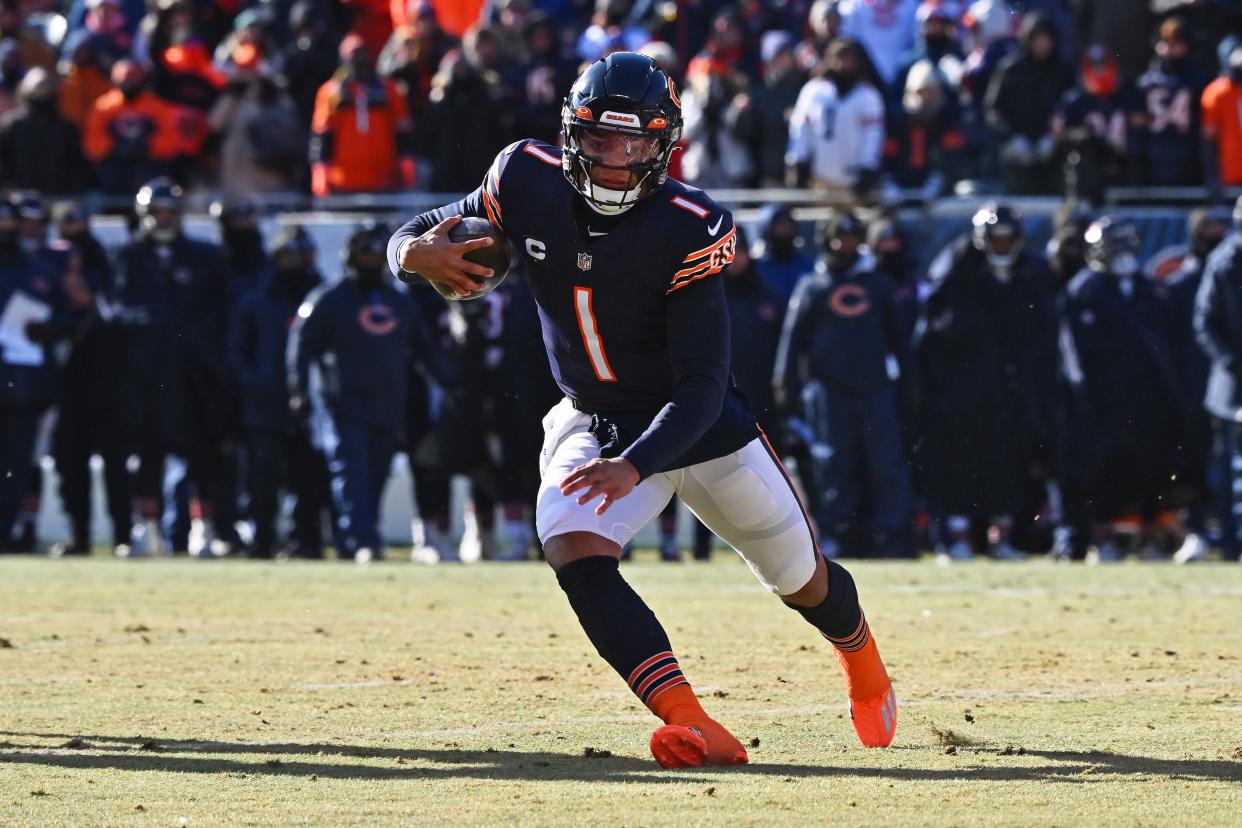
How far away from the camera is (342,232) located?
1585 centimetres

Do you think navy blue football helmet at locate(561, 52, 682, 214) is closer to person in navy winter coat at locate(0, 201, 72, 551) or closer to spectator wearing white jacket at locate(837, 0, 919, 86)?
person in navy winter coat at locate(0, 201, 72, 551)

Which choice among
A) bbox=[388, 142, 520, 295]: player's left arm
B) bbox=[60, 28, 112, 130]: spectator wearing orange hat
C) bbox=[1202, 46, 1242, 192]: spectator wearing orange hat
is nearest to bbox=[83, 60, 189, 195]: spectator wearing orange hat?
bbox=[60, 28, 112, 130]: spectator wearing orange hat

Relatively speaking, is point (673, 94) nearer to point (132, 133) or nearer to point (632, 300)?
point (632, 300)

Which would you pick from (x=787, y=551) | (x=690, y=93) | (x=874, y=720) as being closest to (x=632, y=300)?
(x=787, y=551)

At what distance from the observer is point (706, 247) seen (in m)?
5.99

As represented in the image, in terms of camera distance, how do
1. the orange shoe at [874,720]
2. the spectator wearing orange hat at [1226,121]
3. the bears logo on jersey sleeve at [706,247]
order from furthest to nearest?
1. the spectator wearing orange hat at [1226,121]
2. the orange shoe at [874,720]
3. the bears logo on jersey sleeve at [706,247]

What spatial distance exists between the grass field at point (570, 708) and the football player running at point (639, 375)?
11.4 inches

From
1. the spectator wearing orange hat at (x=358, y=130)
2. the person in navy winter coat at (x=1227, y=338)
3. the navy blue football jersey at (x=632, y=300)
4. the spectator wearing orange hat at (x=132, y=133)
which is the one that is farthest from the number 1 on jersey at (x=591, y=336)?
the spectator wearing orange hat at (x=132, y=133)

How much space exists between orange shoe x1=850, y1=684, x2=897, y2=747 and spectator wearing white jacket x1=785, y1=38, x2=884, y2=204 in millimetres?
9445

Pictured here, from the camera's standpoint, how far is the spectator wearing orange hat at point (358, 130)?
16.3 m

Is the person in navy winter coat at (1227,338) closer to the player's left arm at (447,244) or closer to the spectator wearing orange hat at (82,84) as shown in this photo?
the player's left arm at (447,244)

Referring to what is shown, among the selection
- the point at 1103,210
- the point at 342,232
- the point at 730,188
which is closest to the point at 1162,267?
the point at 1103,210

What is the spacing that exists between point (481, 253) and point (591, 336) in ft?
1.26

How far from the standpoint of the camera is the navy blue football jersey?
595 cm
